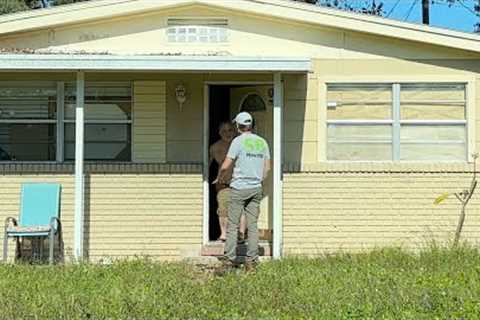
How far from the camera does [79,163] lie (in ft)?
35.7

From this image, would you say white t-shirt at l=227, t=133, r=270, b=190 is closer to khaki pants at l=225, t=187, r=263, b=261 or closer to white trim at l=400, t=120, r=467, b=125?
khaki pants at l=225, t=187, r=263, b=261

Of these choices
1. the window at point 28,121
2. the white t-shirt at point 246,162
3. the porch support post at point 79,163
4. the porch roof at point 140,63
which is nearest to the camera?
Answer: the white t-shirt at point 246,162

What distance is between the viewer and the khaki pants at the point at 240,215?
32.2 feet

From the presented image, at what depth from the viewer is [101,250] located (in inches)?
449

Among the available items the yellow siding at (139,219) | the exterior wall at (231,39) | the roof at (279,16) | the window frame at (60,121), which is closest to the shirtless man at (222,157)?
the yellow siding at (139,219)

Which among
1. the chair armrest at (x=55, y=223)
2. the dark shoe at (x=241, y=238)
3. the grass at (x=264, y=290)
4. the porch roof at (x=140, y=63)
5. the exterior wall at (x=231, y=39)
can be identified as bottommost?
the grass at (x=264, y=290)

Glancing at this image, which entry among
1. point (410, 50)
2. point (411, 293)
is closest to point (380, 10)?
point (410, 50)

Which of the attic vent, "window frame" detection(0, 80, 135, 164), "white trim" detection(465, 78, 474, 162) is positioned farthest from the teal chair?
"white trim" detection(465, 78, 474, 162)

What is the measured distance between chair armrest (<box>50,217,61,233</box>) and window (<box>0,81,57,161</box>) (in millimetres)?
1057

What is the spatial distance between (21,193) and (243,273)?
367cm

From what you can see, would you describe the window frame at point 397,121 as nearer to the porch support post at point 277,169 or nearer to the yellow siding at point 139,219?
the porch support post at point 277,169

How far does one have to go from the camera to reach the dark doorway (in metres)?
11.9

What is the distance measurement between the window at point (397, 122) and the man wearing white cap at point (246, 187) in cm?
197

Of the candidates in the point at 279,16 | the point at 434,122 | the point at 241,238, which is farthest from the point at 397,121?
the point at 241,238
